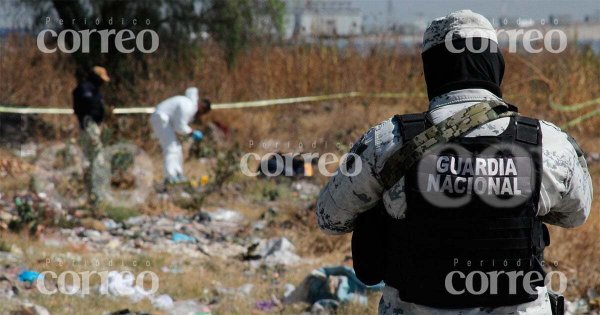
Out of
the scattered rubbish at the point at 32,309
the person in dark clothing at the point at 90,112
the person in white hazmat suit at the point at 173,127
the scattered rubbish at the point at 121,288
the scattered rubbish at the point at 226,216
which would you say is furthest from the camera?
the person in white hazmat suit at the point at 173,127

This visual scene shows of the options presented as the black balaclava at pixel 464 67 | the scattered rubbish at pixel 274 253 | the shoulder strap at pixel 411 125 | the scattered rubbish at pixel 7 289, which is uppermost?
the black balaclava at pixel 464 67

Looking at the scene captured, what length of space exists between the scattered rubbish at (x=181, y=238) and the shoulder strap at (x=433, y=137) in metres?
5.77

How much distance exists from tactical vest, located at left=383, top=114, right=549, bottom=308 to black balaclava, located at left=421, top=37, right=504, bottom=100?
11 cm

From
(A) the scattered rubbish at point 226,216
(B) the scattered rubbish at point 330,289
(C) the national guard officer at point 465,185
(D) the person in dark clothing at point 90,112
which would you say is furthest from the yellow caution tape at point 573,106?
(C) the national guard officer at point 465,185

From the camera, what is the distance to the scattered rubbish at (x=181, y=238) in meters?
8.34

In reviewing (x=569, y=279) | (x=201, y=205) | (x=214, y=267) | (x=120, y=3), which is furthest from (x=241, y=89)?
(x=569, y=279)

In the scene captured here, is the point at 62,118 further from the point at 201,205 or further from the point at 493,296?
the point at 493,296

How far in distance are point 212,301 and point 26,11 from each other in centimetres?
1107

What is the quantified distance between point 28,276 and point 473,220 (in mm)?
4604

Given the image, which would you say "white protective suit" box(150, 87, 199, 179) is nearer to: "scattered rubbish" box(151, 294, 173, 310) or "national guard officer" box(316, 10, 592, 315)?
"scattered rubbish" box(151, 294, 173, 310)

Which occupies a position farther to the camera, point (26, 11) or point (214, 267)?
point (26, 11)

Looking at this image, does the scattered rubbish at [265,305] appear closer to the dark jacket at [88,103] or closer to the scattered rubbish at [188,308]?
the scattered rubbish at [188,308]

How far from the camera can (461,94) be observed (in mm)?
2760

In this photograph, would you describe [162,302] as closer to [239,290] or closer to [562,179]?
[239,290]
